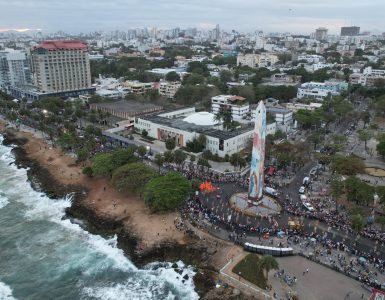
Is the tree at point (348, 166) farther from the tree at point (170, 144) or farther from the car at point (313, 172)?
the tree at point (170, 144)

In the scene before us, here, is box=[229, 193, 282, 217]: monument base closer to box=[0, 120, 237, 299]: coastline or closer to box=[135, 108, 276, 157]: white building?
box=[0, 120, 237, 299]: coastline

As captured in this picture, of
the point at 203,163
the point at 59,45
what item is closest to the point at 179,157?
the point at 203,163

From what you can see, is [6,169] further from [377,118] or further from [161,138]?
[377,118]

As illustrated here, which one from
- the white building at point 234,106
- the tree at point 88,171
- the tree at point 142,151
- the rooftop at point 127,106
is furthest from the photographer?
the rooftop at point 127,106

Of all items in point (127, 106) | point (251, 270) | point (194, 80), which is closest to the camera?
point (251, 270)

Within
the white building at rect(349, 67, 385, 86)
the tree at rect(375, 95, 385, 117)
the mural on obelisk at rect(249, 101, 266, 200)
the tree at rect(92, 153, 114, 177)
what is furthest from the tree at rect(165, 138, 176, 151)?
the white building at rect(349, 67, 385, 86)

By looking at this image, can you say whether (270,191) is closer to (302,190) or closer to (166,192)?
(302,190)

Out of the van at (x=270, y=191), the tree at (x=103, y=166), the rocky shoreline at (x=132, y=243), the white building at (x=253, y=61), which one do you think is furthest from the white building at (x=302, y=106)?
the white building at (x=253, y=61)
